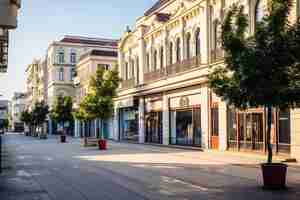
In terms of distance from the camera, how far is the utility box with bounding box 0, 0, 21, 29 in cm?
651

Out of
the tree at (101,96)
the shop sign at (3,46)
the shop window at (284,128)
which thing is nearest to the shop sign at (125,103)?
the tree at (101,96)

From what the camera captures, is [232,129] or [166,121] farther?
[166,121]

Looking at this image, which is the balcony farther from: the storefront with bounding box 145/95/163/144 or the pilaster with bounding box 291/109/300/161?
the pilaster with bounding box 291/109/300/161

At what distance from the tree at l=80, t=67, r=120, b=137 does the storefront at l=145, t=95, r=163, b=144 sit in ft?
12.5

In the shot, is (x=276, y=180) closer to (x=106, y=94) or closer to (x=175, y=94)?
(x=175, y=94)

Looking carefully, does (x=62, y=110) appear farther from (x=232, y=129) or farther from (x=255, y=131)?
(x=255, y=131)

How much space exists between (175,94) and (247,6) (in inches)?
429

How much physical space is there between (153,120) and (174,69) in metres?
6.32

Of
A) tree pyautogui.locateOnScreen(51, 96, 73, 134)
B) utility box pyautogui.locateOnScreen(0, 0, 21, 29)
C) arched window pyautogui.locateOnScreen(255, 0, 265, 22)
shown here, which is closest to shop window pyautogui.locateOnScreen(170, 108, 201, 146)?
arched window pyautogui.locateOnScreen(255, 0, 265, 22)

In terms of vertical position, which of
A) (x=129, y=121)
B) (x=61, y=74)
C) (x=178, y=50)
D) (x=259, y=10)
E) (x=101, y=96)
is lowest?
(x=129, y=121)

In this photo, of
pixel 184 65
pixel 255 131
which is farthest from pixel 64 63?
pixel 255 131

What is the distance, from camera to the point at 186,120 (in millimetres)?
34094

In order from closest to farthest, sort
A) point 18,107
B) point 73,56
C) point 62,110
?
point 62,110
point 73,56
point 18,107

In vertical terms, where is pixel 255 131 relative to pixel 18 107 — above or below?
below
